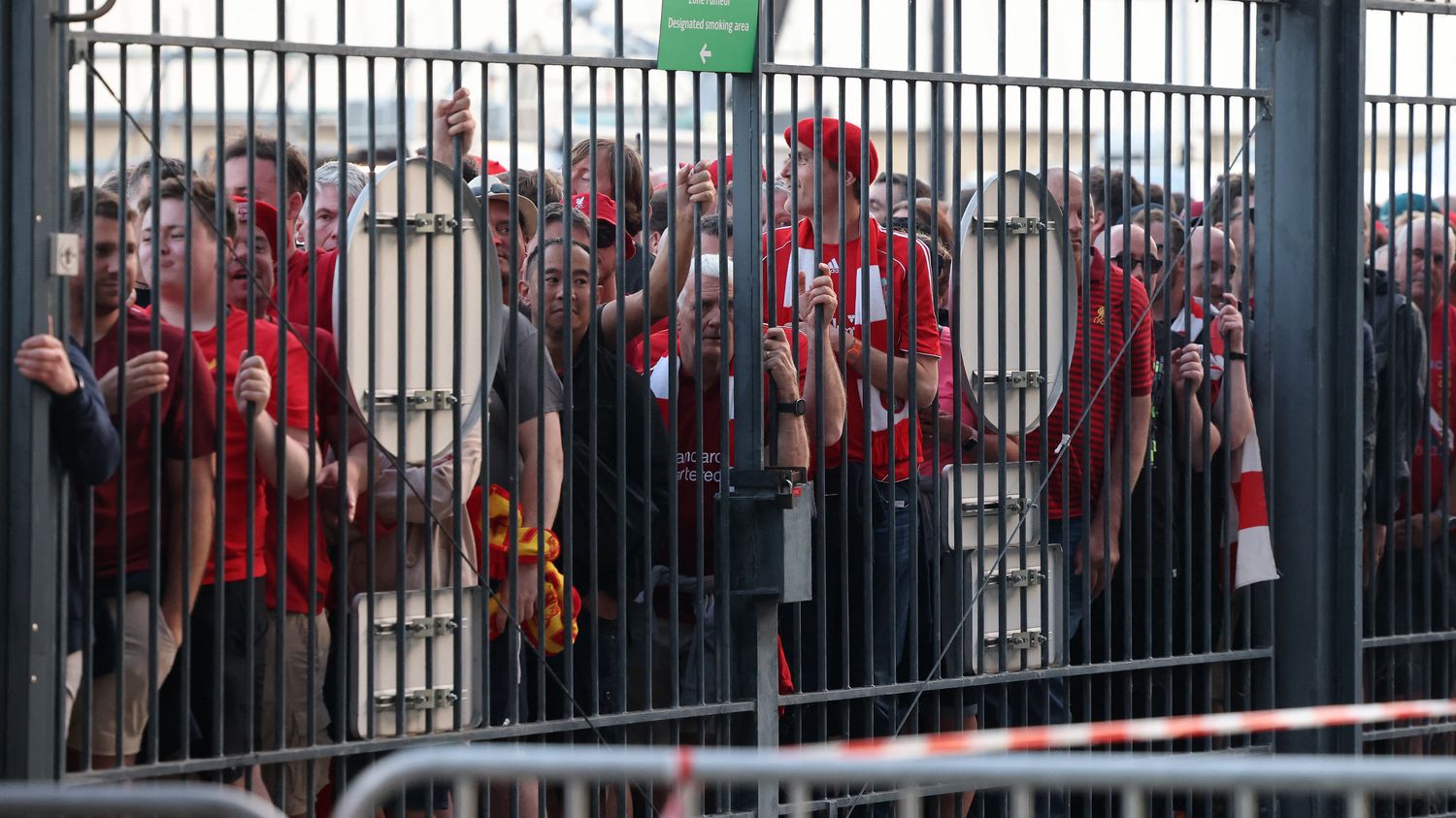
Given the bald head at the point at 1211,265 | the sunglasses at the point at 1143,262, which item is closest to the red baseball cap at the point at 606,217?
the sunglasses at the point at 1143,262

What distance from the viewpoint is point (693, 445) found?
19.3ft

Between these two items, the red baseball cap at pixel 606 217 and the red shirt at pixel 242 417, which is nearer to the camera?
the red shirt at pixel 242 417

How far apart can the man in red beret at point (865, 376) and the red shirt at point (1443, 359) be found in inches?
A: 78.0

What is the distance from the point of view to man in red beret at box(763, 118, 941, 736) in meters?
5.75

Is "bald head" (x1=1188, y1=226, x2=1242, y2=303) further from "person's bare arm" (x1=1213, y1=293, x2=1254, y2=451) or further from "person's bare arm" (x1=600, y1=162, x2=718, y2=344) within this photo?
"person's bare arm" (x1=600, y1=162, x2=718, y2=344)

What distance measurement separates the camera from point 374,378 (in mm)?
5137

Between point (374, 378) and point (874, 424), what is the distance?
61.2 inches

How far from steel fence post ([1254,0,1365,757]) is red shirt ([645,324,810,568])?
5.61 ft

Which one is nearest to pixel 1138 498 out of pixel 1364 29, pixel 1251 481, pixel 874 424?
pixel 1251 481

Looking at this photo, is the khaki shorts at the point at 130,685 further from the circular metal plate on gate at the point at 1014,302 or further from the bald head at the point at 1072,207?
the bald head at the point at 1072,207

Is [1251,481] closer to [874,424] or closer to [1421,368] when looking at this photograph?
[1421,368]

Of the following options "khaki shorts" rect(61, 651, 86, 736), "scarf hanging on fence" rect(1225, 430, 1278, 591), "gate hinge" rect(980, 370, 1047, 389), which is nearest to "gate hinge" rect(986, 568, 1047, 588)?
"gate hinge" rect(980, 370, 1047, 389)

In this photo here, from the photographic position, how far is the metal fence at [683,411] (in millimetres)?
4836

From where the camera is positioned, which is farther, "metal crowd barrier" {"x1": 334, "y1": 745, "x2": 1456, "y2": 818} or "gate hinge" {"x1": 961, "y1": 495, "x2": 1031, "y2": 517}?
"gate hinge" {"x1": 961, "y1": 495, "x2": 1031, "y2": 517}
